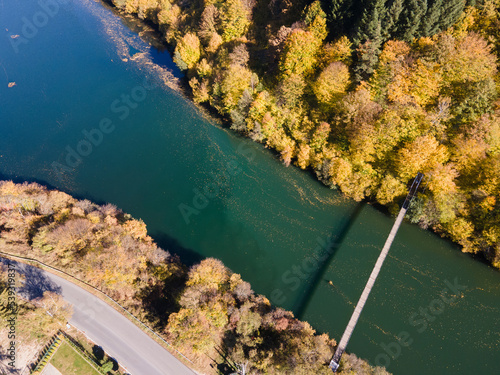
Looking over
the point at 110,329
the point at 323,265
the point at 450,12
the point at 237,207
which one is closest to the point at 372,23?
the point at 450,12

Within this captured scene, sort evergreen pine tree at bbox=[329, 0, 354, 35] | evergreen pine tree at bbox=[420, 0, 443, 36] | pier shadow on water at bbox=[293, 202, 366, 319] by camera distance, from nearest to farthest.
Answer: pier shadow on water at bbox=[293, 202, 366, 319]
evergreen pine tree at bbox=[420, 0, 443, 36]
evergreen pine tree at bbox=[329, 0, 354, 35]

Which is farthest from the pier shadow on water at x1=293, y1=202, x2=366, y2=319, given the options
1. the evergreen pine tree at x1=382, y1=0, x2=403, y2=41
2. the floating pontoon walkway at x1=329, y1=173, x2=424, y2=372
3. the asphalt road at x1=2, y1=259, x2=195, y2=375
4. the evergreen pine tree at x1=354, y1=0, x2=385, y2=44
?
the evergreen pine tree at x1=382, y1=0, x2=403, y2=41

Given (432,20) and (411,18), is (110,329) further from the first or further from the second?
(432,20)

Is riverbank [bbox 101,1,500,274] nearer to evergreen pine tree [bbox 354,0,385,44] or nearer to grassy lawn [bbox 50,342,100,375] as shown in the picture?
evergreen pine tree [bbox 354,0,385,44]

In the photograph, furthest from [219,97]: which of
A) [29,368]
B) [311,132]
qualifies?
[29,368]

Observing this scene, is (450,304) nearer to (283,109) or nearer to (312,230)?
(312,230)
